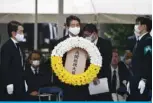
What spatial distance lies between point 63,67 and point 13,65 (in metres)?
0.48

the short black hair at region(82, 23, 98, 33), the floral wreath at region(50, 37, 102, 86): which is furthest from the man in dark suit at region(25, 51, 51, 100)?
the short black hair at region(82, 23, 98, 33)

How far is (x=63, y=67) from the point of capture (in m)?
5.43

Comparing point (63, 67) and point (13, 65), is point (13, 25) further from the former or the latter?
point (63, 67)

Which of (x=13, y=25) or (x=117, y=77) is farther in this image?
(x=117, y=77)

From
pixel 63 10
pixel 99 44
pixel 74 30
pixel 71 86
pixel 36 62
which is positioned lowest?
pixel 71 86

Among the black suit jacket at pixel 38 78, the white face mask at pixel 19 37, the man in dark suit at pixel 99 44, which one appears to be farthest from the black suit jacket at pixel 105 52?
the white face mask at pixel 19 37

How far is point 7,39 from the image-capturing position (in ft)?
17.9

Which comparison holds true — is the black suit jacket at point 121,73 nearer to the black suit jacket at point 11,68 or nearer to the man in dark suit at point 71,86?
the man in dark suit at point 71,86

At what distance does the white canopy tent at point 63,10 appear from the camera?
5324mm

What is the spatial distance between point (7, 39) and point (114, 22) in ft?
3.38

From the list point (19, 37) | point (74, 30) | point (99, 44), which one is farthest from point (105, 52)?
point (19, 37)

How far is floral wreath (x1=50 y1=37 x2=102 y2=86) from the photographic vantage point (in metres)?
5.41

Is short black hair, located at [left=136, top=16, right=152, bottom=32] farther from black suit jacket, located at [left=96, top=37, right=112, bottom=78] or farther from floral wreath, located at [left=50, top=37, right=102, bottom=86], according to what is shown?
floral wreath, located at [left=50, top=37, right=102, bottom=86]

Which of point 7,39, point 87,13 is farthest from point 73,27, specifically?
point 7,39
